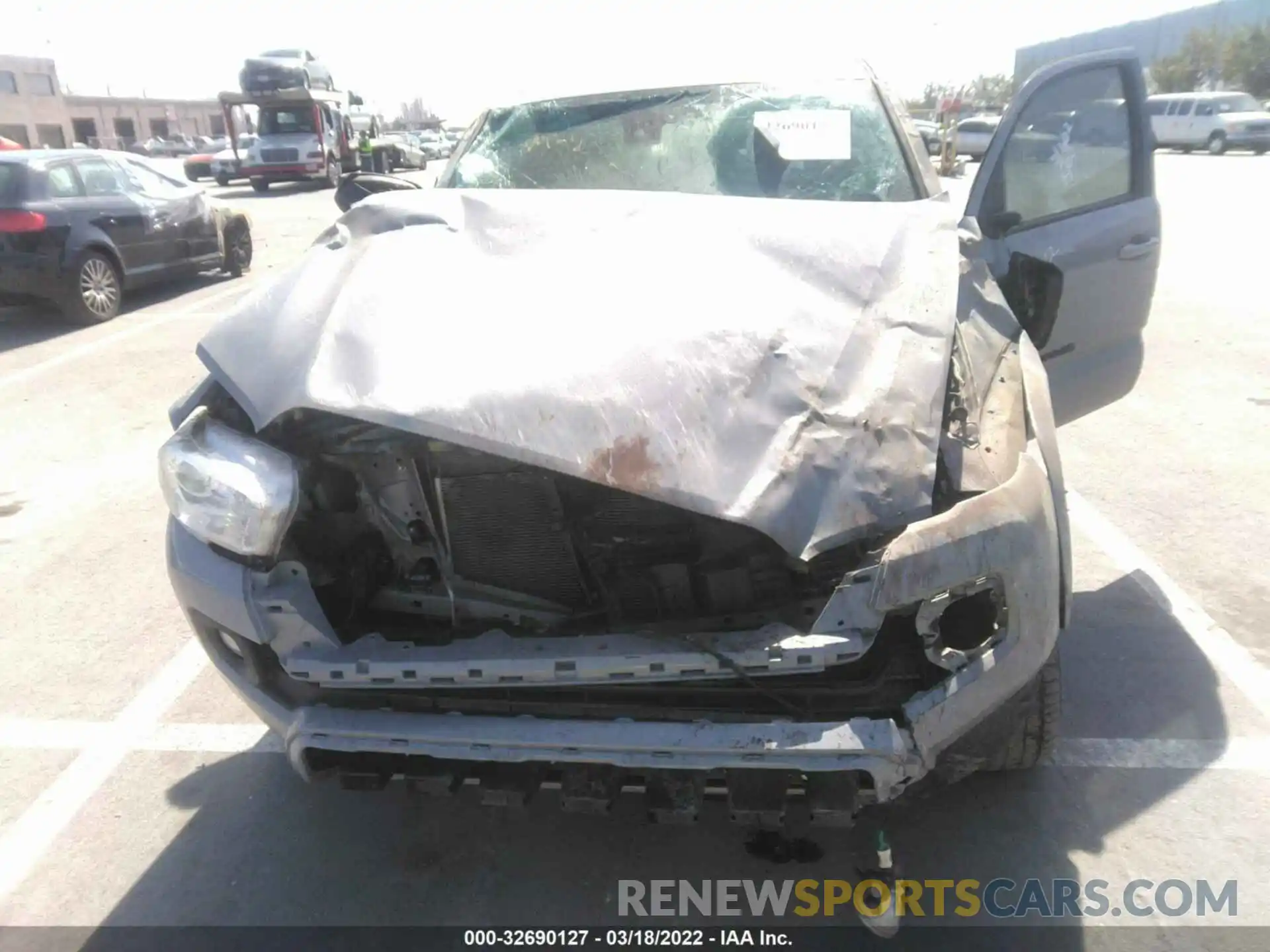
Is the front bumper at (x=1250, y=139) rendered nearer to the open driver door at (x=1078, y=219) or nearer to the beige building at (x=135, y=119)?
the open driver door at (x=1078, y=219)

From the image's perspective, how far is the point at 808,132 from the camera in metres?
3.58

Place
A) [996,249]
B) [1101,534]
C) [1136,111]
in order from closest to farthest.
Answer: [996,249] < [1136,111] < [1101,534]

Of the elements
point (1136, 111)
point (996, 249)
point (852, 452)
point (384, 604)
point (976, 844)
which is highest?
point (1136, 111)

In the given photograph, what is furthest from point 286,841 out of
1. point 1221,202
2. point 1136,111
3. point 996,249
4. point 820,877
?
point 1221,202

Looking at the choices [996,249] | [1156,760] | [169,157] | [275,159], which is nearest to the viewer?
[1156,760]

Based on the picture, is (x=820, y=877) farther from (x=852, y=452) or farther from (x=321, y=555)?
(x=321, y=555)

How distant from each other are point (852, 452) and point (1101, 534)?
273 centimetres

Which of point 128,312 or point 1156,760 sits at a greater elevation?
point 128,312

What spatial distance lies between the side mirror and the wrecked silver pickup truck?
101 cm

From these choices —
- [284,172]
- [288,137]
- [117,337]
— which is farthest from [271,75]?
[117,337]

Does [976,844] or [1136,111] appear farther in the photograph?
[1136,111]

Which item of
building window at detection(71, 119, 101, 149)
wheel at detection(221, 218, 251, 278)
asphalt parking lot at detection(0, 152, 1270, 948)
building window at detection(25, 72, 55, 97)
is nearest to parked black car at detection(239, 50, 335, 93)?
wheel at detection(221, 218, 251, 278)

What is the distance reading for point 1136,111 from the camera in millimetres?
4035

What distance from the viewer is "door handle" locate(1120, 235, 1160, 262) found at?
3.92 metres
